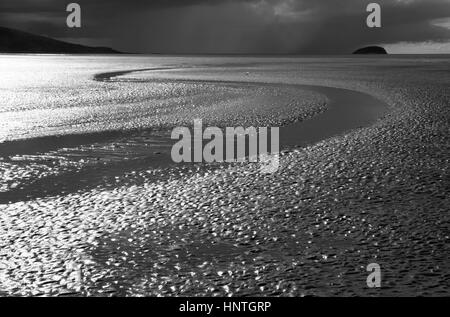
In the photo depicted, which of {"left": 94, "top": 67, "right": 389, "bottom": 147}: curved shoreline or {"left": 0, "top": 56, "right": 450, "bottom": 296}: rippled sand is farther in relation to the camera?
{"left": 94, "top": 67, "right": 389, "bottom": 147}: curved shoreline

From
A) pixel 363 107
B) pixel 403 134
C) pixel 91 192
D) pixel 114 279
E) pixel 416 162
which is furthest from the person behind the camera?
pixel 363 107

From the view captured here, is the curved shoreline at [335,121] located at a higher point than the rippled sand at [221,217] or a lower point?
higher

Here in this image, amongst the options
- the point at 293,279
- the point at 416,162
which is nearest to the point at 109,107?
the point at 416,162

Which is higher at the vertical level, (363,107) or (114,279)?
(363,107)

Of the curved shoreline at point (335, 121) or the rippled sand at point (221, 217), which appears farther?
the curved shoreline at point (335, 121)

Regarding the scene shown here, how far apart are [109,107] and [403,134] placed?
5.36 meters

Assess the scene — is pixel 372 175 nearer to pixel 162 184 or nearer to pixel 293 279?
pixel 162 184

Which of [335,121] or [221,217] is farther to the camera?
[335,121]

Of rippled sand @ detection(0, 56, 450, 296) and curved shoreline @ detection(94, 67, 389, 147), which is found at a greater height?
curved shoreline @ detection(94, 67, 389, 147)

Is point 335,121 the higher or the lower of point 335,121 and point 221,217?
the higher

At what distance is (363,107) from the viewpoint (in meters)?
9.16

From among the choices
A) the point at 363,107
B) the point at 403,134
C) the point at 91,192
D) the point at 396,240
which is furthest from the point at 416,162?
the point at 363,107

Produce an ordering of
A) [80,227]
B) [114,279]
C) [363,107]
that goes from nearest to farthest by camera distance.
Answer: [114,279] < [80,227] < [363,107]
